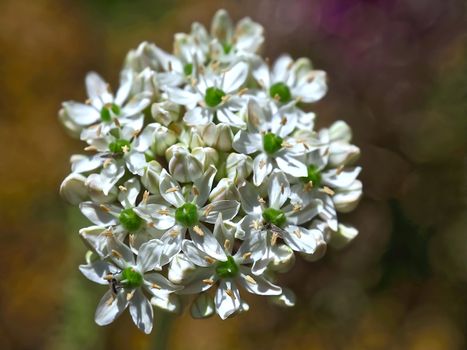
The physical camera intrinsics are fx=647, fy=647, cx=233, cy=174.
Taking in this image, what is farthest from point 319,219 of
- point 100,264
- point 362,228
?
point 362,228

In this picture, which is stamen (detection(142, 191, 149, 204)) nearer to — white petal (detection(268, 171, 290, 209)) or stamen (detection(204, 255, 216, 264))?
stamen (detection(204, 255, 216, 264))

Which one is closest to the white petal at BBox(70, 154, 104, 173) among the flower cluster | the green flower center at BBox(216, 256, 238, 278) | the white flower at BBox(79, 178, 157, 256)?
the flower cluster

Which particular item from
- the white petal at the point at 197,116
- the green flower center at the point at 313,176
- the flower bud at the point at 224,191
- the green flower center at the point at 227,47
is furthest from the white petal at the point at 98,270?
the green flower center at the point at 227,47

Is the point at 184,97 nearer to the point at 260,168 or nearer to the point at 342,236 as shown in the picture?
the point at 260,168

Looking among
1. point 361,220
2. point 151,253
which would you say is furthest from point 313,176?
point 361,220

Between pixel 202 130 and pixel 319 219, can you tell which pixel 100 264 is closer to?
pixel 202 130

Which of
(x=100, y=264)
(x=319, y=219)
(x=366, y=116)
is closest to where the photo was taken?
(x=100, y=264)

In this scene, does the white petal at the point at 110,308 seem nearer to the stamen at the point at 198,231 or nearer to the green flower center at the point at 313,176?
the stamen at the point at 198,231
